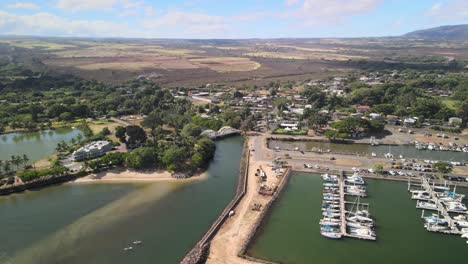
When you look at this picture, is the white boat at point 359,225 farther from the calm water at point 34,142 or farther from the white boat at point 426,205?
the calm water at point 34,142

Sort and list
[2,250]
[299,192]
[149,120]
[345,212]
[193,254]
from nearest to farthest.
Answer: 1. [193,254]
2. [2,250]
3. [345,212]
4. [299,192]
5. [149,120]

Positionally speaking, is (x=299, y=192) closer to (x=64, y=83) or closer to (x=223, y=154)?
(x=223, y=154)

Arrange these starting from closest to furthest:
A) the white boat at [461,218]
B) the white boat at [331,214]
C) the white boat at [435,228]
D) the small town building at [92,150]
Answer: the white boat at [435,228] < the white boat at [461,218] < the white boat at [331,214] < the small town building at [92,150]

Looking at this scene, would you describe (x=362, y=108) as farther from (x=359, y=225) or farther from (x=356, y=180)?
(x=359, y=225)

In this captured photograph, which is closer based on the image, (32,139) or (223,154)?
(223,154)

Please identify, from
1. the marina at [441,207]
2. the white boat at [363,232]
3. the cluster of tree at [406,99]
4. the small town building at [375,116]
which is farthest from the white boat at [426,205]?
the cluster of tree at [406,99]

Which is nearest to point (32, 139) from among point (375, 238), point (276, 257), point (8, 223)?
point (8, 223)

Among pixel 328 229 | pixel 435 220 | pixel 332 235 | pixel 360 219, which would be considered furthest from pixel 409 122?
pixel 332 235
